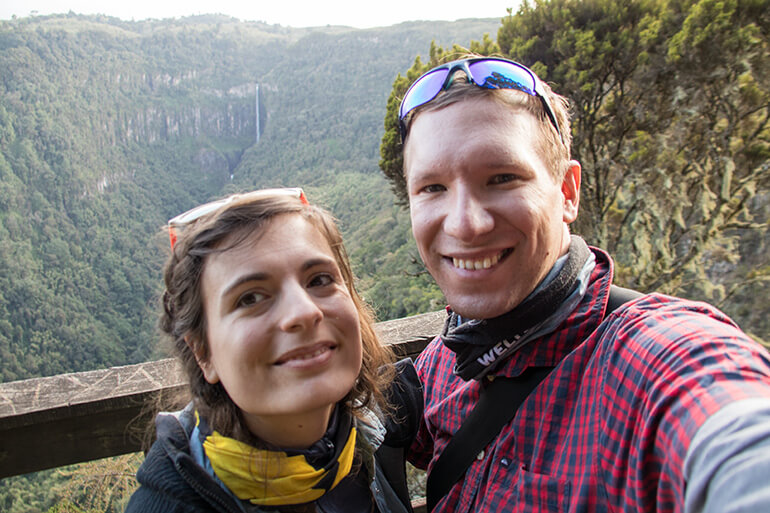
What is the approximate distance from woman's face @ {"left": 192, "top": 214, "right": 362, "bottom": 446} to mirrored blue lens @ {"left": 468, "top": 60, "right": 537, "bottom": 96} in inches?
28.9

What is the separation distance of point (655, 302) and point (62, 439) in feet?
6.39

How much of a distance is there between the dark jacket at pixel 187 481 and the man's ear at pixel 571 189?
0.94 meters

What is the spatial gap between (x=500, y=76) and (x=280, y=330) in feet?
3.38

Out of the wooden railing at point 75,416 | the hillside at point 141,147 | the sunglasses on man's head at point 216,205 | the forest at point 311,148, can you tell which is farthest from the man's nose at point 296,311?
the hillside at point 141,147

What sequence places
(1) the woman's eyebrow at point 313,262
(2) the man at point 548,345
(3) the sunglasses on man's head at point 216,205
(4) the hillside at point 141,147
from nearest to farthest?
(2) the man at point 548,345 → (1) the woman's eyebrow at point 313,262 → (3) the sunglasses on man's head at point 216,205 → (4) the hillside at point 141,147

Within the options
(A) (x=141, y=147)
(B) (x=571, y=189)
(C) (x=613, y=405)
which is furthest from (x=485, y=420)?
(A) (x=141, y=147)

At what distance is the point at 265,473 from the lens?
129 cm

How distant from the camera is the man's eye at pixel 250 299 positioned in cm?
132

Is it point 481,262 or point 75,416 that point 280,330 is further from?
point 75,416

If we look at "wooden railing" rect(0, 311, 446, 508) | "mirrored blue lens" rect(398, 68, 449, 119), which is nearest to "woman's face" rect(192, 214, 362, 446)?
"wooden railing" rect(0, 311, 446, 508)

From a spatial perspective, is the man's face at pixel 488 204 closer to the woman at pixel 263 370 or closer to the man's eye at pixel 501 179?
the man's eye at pixel 501 179

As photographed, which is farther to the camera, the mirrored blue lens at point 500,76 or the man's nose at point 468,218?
the mirrored blue lens at point 500,76

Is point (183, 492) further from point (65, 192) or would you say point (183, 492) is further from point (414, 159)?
point (65, 192)

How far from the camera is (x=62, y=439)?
164 centimetres
